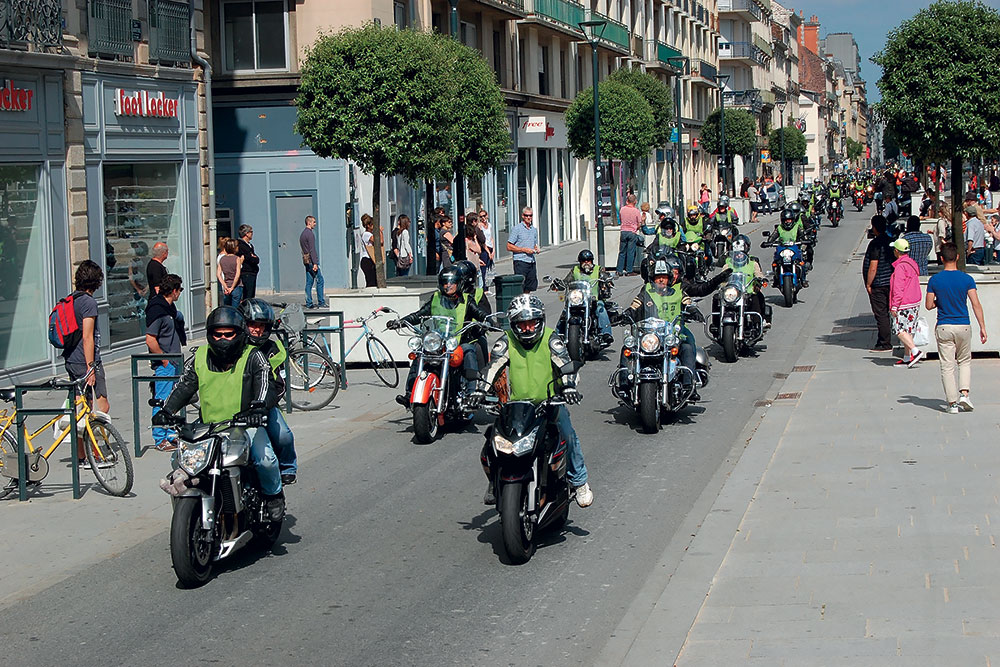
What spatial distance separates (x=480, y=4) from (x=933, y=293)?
2565 cm

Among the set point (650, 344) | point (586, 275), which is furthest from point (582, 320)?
point (650, 344)

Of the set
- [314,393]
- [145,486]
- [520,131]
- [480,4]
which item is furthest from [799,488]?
[520,131]

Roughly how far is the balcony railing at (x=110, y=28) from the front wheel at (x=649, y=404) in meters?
10.2

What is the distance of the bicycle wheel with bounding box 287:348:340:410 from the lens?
1454 cm

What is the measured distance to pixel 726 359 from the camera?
17.2 meters

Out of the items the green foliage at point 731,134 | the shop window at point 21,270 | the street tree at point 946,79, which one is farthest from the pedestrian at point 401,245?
the green foliage at point 731,134

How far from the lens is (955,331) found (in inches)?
487

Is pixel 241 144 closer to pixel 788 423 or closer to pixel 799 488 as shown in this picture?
pixel 788 423

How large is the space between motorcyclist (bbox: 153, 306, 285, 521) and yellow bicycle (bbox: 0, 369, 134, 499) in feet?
7.88

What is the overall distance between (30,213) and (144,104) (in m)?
3.35

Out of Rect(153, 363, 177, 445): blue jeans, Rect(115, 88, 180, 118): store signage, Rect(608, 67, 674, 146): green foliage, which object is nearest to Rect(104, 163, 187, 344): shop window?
Rect(115, 88, 180, 118): store signage

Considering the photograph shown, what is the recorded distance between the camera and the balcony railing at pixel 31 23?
52.8 feet

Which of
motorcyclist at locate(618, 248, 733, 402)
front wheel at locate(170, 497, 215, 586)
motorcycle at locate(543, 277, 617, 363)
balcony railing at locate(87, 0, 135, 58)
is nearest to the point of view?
front wheel at locate(170, 497, 215, 586)

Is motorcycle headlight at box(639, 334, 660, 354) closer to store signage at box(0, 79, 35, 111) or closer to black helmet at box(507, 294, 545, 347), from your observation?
black helmet at box(507, 294, 545, 347)
